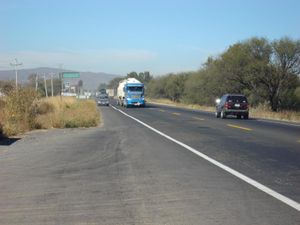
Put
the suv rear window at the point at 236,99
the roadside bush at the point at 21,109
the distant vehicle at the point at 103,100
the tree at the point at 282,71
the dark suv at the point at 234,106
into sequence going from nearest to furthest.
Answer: the roadside bush at the point at 21,109
the suv rear window at the point at 236,99
the dark suv at the point at 234,106
the tree at the point at 282,71
the distant vehicle at the point at 103,100

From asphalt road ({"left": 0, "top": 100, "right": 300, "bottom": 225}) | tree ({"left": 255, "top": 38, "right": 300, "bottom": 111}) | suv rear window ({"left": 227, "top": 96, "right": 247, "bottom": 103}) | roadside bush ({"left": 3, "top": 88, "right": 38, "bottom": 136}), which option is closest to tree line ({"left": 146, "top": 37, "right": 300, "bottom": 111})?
tree ({"left": 255, "top": 38, "right": 300, "bottom": 111})

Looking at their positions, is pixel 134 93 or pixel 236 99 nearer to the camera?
pixel 236 99

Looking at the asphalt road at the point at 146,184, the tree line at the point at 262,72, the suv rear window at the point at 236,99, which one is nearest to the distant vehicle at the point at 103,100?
the tree line at the point at 262,72

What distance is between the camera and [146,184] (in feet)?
34.2

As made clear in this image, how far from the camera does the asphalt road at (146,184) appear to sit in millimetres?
7793

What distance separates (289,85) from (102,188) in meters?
54.0

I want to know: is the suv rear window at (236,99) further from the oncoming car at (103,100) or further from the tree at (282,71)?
the oncoming car at (103,100)

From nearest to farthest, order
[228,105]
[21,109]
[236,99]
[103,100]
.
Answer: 1. [21,109]
2. [228,105]
3. [236,99]
4. [103,100]

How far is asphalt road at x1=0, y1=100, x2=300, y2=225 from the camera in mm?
7793

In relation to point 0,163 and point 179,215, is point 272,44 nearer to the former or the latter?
point 0,163

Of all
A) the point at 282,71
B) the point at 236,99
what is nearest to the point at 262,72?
the point at 282,71

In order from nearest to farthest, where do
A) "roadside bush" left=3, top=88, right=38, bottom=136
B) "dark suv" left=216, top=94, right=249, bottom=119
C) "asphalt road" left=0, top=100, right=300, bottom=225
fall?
"asphalt road" left=0, top=100, right=300, bottom=225 → "roadside bush" left=3, top=88, right=38, bottom=136 → "dark suv" left=216, top=94, right=249, bottom=119

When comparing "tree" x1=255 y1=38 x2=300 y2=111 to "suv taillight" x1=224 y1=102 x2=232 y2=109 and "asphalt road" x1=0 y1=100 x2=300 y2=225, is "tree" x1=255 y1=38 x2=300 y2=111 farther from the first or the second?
"asphalt road" x1=0 y1=100 x2=300 y2=225

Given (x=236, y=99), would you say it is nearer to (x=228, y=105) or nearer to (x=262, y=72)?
(x=228, y=105)
